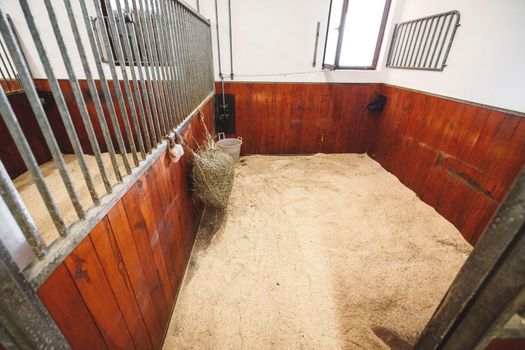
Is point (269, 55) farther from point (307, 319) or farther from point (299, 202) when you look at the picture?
point (307, 319)

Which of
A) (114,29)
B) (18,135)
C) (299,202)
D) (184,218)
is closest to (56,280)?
(18,135)

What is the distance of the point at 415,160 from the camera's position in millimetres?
2574

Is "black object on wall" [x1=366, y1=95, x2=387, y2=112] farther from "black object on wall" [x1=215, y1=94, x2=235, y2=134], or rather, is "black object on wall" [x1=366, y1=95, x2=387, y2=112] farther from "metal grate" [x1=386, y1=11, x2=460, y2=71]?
"black object on wall" [x1=215, y1=94, x2=235, y2=134]

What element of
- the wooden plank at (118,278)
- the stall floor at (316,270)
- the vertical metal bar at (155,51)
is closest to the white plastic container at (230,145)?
the stall floor at (316,270)

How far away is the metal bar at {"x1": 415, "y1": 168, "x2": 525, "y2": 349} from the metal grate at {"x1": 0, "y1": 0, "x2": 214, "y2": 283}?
0.89 metres

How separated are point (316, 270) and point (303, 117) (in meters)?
2.27

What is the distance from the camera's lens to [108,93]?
0.78 metres

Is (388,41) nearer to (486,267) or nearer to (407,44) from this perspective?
(407,44)

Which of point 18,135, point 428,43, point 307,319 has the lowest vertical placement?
point 307,319

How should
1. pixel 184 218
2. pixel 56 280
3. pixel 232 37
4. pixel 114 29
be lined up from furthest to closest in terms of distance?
pixel 232 37, pixel 184 218, pixel 114 29, pixel 56 280

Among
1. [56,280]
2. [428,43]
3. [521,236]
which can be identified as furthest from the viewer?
[428,43]

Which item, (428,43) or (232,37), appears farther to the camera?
(232,37)

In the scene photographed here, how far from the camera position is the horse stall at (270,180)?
1.72 feet

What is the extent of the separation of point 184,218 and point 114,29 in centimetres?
118
